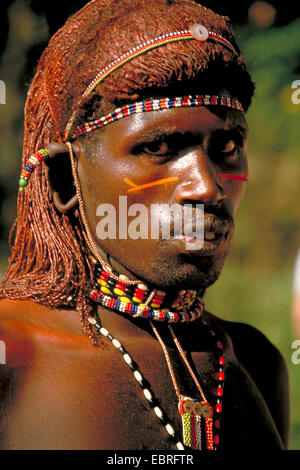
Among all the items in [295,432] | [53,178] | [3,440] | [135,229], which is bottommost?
[295,432]

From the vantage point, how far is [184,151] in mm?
1783

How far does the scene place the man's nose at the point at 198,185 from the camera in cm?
173

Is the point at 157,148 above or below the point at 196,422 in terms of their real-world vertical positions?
above

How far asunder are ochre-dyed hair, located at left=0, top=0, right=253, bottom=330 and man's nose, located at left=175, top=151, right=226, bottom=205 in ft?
0.81

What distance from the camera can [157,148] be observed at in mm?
1778

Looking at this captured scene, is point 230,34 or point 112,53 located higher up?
point 230,34

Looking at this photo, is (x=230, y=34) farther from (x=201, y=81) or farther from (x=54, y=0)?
(x=54, y=0)

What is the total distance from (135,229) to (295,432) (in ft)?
9.28

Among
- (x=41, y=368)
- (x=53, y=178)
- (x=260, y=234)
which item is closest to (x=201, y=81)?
(x=53, y=178)

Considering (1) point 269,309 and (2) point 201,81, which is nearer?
(2) point 201,81
